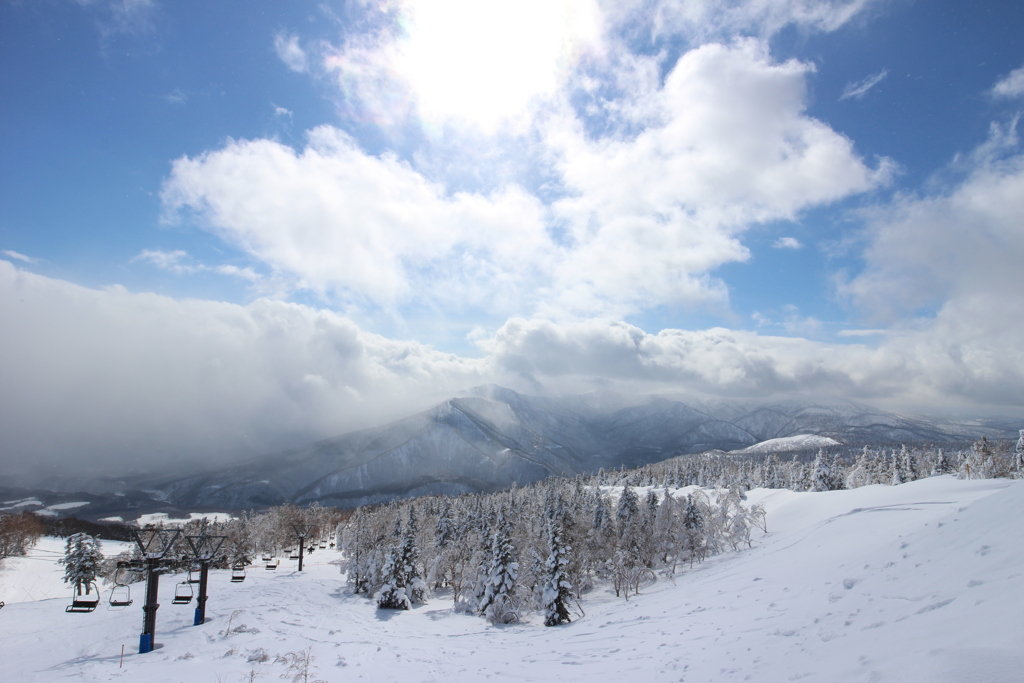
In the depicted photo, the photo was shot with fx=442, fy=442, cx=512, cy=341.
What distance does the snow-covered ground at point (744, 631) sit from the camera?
30.7 feet

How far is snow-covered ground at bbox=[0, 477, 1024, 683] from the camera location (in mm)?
9344

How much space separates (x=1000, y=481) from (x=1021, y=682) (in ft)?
140

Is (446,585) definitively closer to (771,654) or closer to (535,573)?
(535,573)

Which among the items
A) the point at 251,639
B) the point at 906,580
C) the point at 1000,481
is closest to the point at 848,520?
the point at 906,580

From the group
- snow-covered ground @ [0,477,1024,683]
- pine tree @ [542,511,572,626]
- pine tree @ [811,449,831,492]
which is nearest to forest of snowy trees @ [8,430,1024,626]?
pine tree @ [542,511,572,626]

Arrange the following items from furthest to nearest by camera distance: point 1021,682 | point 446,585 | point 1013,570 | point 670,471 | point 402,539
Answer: point 670,471
point 446,585
point 402,539
point 1013,570
point 1021,682

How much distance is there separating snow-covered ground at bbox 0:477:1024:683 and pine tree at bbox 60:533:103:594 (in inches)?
972

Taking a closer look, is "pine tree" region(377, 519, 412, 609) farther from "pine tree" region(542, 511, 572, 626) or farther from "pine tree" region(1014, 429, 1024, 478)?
"pine tree" region(1014, 429, 1024, 478)

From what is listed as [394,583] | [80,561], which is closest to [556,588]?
[394,583]

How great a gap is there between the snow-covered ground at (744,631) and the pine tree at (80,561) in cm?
2469

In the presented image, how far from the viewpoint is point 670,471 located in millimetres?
144250

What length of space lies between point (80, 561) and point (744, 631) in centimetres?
7980

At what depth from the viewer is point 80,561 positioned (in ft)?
190

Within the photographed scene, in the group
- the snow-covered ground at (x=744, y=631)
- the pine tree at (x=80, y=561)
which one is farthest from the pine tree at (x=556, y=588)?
the pine tree at (x=80, y=561)
